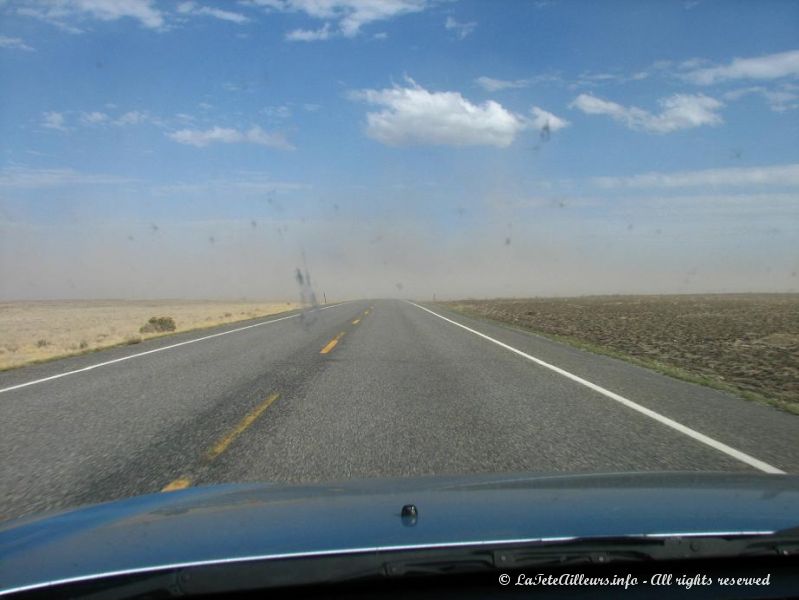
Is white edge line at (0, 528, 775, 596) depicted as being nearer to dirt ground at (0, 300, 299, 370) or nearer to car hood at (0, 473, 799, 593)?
car hood at (0, 473, 799, 593)

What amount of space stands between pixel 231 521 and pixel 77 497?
228 centimetres

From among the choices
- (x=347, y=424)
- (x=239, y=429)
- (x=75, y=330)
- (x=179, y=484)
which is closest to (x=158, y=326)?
(x=75, y=330)

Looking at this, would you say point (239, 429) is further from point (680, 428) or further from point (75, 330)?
point (75, 330)

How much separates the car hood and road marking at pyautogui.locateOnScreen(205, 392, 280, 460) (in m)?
2.03

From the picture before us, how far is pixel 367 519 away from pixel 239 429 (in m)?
4.17

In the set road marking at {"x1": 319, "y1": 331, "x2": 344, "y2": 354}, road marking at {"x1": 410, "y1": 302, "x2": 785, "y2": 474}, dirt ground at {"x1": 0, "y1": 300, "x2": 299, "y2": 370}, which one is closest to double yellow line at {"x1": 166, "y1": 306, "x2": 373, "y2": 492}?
road marking at {"x1": 410, "y1": 302, "x2": 785, "y2": 474}

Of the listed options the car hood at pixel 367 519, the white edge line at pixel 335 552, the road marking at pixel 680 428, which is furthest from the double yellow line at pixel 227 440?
the road marking at pixel 680 428

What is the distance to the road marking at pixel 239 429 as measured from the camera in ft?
19.4

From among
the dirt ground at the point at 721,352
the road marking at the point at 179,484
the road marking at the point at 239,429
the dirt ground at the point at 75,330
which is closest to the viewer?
the road marking at the point at 179,484

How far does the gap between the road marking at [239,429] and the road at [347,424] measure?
28 mm

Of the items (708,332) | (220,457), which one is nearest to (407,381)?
(220,457)

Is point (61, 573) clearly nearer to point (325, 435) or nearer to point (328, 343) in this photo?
point (325, 435)

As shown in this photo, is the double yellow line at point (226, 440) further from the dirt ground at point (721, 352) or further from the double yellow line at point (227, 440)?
the dirt ground at point (721, 352)

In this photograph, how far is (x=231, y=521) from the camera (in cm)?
305
